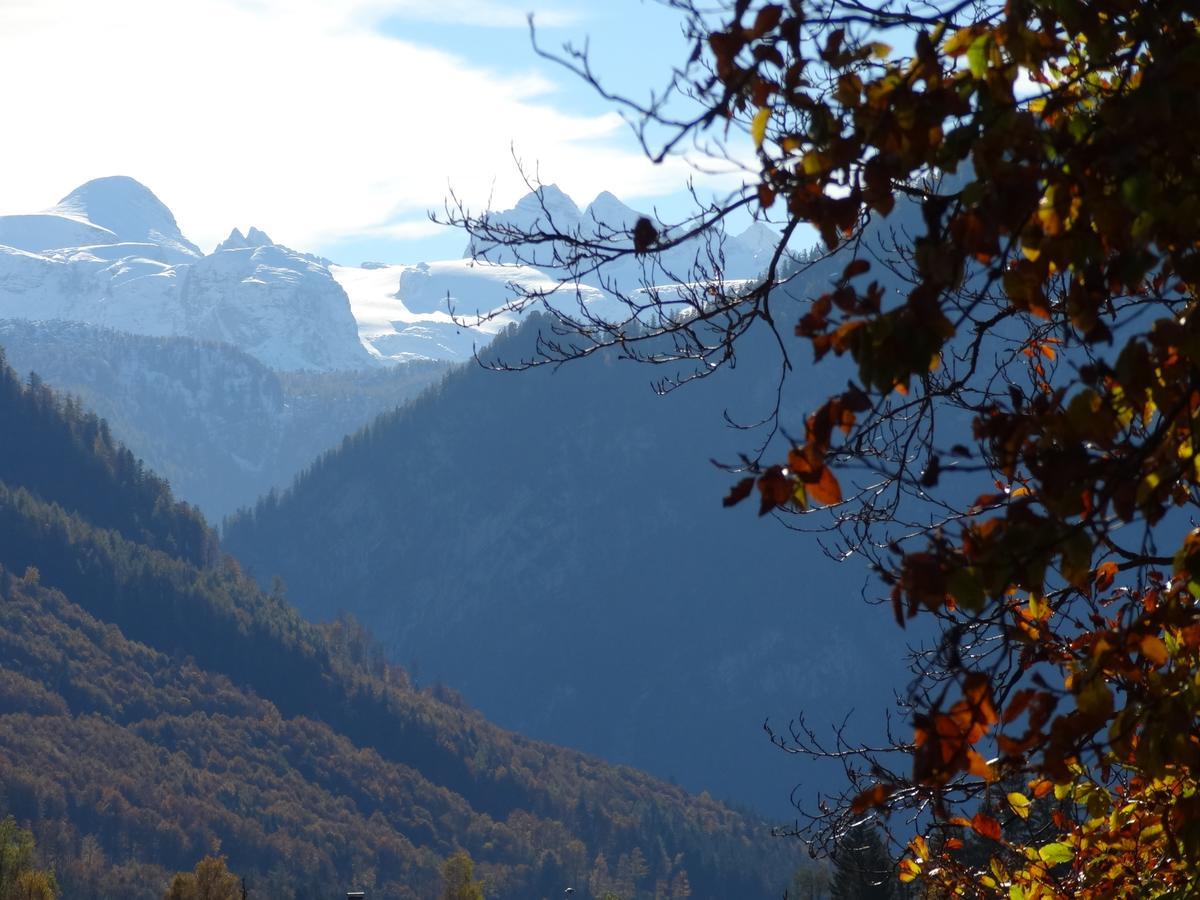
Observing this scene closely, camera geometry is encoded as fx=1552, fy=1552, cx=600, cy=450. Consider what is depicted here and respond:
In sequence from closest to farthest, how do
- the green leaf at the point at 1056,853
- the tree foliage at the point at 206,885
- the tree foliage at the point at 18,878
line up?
the green leaf at the point at 1056,853, the tree foliage at the point at 18,878, the tree foliage at the point at 206,885

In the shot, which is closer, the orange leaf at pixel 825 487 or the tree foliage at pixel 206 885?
the orange leaf at pixel 825 487

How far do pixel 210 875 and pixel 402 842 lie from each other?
335 ft

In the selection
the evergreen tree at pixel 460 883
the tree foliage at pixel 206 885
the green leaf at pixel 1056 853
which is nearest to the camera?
the green leaf at pixel 1056 853

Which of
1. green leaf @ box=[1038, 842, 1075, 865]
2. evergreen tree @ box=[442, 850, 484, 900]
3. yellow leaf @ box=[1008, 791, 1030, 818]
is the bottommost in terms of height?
green leaf @ box=[1038, 842, 1075, 865]

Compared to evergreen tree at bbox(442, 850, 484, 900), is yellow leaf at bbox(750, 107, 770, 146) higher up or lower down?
lower down

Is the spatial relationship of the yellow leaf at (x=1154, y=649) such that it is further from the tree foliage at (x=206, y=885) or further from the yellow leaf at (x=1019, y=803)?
the tree foliage at (x=206, y=885)

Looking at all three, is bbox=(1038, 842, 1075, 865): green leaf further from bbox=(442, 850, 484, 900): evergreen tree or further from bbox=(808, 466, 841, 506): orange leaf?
bbox=(442, 850, 484, 900): evergreen tree

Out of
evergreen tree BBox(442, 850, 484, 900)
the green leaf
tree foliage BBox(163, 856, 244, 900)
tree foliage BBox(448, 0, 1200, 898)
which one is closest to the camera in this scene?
tree foliage BBox(448, 0, 1200, 898)

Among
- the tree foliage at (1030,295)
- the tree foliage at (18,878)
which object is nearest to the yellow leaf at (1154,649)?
the tree foliage at (1030,295)

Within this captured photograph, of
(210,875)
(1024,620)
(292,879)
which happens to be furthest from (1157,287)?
(292,879)

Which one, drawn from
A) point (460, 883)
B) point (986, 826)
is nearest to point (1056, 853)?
point (986, 826)

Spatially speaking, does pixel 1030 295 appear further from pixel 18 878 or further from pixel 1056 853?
pixel 18 878

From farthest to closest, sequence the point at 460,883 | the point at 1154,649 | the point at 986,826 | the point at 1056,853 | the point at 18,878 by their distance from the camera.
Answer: the point at 460,883
the point at 18,878
the point at 986,826
the point at 1056,853
the point at 1154,649

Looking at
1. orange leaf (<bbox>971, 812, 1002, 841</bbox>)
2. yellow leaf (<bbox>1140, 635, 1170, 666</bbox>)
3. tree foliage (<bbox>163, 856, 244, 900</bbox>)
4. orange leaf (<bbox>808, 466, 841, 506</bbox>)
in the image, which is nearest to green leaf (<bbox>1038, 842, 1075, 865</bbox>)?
A: orange leaf (<bbox>971, 812, 1002, 841</bbox>)
